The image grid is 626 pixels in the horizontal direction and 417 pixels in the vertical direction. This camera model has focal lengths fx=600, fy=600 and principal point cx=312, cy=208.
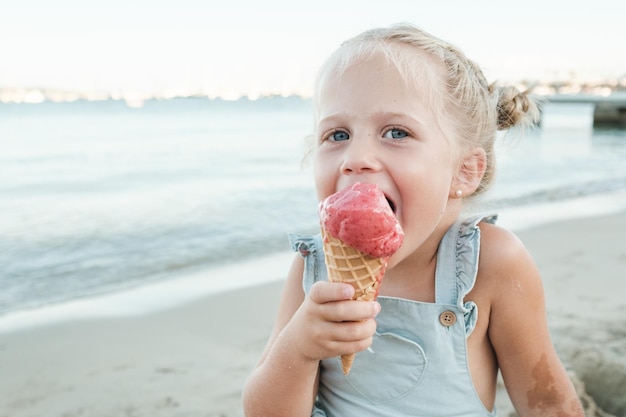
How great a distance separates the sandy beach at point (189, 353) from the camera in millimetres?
2945

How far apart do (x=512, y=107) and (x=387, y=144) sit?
72 centimetres

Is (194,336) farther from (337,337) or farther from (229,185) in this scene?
(229,185)

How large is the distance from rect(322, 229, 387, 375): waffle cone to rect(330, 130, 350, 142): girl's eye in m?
0.39

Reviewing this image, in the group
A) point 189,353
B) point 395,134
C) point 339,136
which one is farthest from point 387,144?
point 189,353

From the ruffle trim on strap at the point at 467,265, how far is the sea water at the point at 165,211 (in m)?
0.31

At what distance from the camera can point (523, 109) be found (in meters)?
2.26

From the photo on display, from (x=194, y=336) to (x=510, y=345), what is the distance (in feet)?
7.78

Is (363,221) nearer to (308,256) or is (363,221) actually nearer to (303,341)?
(303,341)

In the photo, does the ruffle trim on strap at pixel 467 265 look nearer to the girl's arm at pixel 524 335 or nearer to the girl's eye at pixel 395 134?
the girl's arm at pixel 524 335

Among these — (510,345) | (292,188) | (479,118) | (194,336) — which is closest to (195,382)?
(194,336)

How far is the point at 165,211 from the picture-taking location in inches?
344

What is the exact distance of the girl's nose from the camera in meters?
1.69

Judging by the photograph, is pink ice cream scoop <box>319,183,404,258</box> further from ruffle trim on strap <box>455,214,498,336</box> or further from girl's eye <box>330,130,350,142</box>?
ruffle trim on strap <box>455,214,498,336</box>

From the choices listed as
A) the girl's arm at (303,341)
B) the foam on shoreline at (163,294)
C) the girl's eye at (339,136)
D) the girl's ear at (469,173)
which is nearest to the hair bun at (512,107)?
the girl's ear at (469,173)
